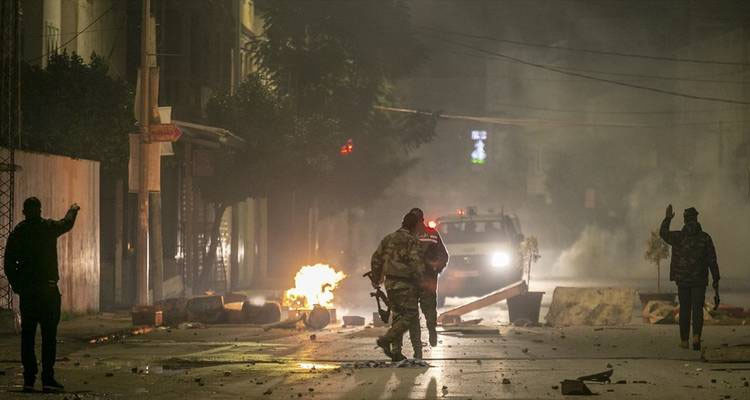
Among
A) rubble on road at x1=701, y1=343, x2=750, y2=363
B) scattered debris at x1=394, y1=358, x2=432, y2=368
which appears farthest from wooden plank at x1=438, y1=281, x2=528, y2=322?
scattered debris at x1=394, y1=358, x2=432, y2=368

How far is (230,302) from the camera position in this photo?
27125 mm

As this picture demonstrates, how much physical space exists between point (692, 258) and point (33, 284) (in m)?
8.63

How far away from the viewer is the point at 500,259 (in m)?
31.4

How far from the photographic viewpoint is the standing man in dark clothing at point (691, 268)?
55.0ft

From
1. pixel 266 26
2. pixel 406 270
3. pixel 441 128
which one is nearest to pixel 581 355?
pixel 406 270

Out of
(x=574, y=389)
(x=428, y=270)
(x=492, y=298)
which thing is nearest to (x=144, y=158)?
(x=492, y=298)

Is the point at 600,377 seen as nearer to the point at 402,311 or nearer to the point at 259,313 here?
the point at 402,311

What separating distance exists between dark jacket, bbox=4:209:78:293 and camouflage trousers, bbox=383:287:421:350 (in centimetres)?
417

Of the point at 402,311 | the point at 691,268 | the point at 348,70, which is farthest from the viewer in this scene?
the point at 348,70

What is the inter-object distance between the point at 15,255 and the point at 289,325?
10960mm

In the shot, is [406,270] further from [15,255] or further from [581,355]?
[15,255]

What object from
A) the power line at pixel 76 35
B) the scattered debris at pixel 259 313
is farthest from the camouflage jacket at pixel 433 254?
the power line at pixel 76 35

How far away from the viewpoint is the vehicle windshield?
105 feet

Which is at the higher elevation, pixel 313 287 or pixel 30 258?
pixel 30 258
